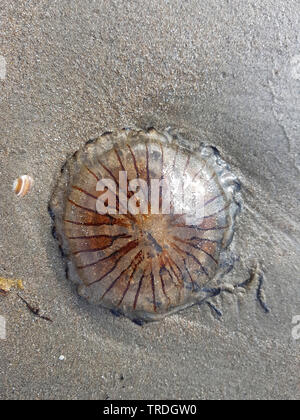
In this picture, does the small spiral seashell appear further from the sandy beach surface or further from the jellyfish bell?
the jellyfish bell

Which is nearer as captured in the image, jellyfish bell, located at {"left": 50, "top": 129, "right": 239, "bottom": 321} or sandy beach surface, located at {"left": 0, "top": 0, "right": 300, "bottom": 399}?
jellyfish bell, located at {"left": 50, "top": 129, "right": 239, "bottom": 321}

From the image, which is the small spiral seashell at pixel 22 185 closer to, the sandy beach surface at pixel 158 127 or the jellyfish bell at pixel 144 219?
the sandy beach surface at pixel 158 127

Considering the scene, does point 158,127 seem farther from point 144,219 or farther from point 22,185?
point 22,185

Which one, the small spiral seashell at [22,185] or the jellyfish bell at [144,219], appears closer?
the jellyfish bell at [144,219]

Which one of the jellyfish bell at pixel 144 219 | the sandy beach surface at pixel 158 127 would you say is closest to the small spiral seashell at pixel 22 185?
the sandy beach surface at pixel 158 127

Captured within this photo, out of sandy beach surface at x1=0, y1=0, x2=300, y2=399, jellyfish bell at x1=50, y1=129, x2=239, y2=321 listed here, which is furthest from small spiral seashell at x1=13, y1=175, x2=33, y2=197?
jellyfish bell at x1=50, y1=129, x2=239, y2=321

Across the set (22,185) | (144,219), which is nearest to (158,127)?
(144,219)
